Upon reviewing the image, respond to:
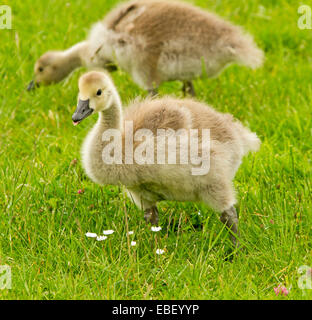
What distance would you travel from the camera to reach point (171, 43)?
16.2 feet

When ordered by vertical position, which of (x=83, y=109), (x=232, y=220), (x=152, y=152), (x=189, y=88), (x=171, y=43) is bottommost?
(x=232, y=220)

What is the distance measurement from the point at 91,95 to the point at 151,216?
81cm

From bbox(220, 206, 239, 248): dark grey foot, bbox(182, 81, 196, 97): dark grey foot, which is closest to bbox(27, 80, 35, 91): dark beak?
bbox(182, 81, 196, 97): dark grey foot

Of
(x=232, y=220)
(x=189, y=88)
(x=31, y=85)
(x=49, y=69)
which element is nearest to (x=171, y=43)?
(x=189, y=88)

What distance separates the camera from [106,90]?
11.1 feet

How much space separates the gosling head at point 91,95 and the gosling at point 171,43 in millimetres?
1658

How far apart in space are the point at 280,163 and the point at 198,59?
1.25 meters

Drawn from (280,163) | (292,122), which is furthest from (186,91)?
(280,163)

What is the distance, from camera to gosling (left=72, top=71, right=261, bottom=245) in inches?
128

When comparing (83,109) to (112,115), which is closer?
(83,109)

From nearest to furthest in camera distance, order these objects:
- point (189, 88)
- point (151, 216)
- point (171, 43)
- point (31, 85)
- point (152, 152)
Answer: point (152, 152) < point (151, 216) < point (171, 43) < point (189, 88) < point (31, 85)

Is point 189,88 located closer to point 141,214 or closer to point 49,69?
point 49,69

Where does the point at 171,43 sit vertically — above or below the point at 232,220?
above

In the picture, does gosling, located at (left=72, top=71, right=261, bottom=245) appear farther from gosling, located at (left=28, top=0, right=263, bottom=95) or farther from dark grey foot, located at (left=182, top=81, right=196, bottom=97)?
dark grey foot, located at (left=182, top=81, right=196, bottom=97)
